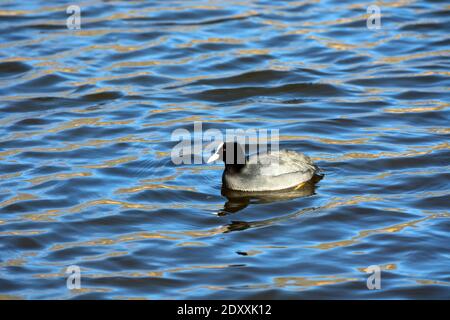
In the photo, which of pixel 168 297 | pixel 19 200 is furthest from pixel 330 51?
pixel 168 297

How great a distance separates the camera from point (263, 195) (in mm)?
8914

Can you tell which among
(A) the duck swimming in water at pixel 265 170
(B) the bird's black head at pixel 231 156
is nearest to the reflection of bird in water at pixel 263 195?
(A) the duck swimming in water at pixel 265 170

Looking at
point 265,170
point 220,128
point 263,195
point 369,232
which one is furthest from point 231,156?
point 369,232

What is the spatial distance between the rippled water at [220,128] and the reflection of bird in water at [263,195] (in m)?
0.06

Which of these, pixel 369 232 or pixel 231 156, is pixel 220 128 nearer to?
pixel 231 156

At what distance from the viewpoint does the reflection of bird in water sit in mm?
8719

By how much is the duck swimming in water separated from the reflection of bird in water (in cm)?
4

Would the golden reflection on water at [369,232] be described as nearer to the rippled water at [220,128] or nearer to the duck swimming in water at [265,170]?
the rippled water at [220,128]

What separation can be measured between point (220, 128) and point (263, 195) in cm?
172

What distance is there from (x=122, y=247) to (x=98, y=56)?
18.8 ft

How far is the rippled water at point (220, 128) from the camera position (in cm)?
727

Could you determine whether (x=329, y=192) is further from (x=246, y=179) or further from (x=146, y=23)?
(x=146, y=23)
